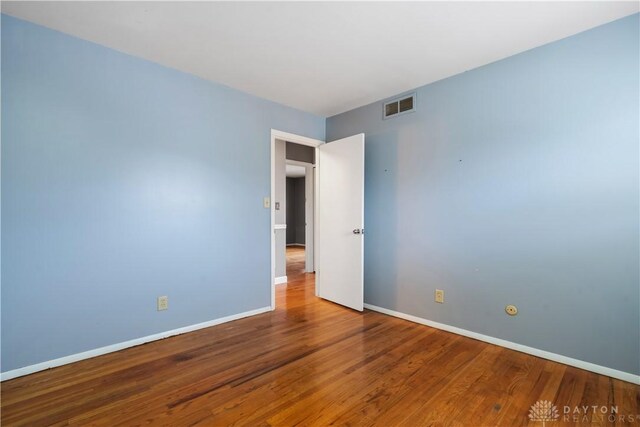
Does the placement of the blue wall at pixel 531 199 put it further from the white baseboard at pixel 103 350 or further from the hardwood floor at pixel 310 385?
the white baseboard at pixel 103 350

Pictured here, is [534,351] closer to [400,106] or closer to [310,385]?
[310,385]

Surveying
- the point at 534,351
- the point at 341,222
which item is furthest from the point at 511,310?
the point at 341,222

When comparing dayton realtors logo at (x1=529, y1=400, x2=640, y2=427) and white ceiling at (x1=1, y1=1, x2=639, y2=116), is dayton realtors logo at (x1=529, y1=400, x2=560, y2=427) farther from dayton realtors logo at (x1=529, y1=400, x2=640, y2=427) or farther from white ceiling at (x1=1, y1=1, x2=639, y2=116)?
white ceiling at (x1=1, y1=1, x2=639, y2=116)

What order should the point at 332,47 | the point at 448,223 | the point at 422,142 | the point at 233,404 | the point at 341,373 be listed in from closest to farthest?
the point at 233,404, the point at 341,373, the point at 332,47, the point at 448,223, the point at 422,142

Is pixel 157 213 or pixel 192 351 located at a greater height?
pixel 157 213

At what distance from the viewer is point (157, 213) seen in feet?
8.82

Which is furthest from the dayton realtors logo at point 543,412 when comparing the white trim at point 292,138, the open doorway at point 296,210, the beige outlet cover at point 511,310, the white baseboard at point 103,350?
the open doorway at point 296,210

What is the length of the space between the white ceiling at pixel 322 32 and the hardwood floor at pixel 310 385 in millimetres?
2487

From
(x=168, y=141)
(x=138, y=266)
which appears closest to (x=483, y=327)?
(x=138, y=266)

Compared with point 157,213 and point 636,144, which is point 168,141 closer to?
point 157,213

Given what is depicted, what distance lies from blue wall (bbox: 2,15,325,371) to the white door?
96 centimetres

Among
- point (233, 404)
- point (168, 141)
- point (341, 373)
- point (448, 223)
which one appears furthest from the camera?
point (448, 223)

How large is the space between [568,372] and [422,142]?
7.42 ft

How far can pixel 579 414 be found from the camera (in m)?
1.72
